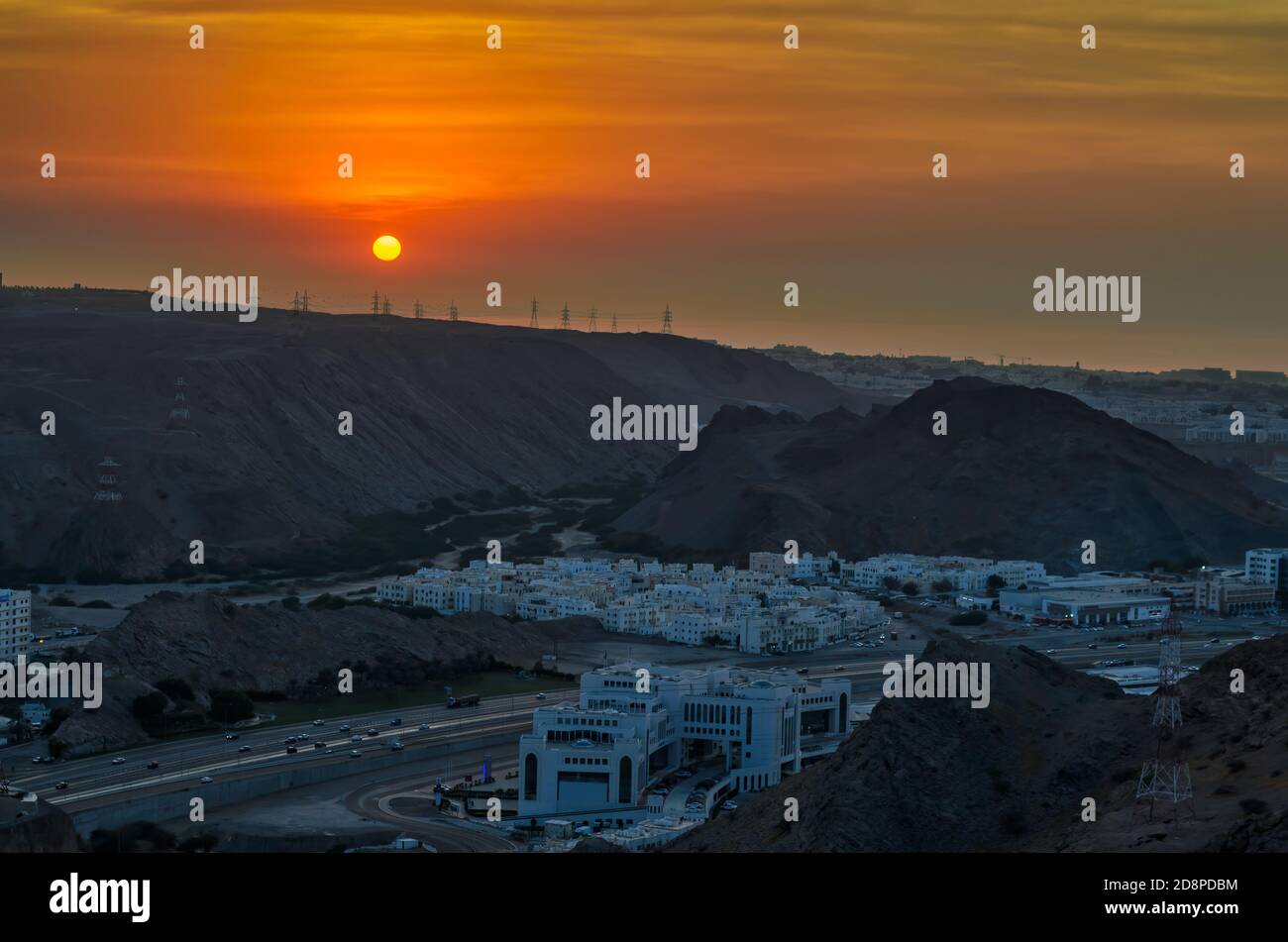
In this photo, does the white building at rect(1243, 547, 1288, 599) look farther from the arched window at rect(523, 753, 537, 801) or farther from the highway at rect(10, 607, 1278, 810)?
the arched window at rect(523, 753, 537, 801)

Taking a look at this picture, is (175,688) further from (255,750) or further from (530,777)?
(530,777)

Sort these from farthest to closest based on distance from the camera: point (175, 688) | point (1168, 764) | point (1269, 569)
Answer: point (1269, 569) → point (175, 688) → point (1168, 764)

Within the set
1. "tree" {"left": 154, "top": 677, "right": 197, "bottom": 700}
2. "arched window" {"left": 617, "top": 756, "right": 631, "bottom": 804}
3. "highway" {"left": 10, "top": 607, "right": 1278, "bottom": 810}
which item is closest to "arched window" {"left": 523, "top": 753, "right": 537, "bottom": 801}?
"arched window" {"left": 617, "top": 756, "right": 631, "bottom": 804}

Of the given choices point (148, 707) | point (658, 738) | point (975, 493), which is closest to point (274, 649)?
point (148, 707)

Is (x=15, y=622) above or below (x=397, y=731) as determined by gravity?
above

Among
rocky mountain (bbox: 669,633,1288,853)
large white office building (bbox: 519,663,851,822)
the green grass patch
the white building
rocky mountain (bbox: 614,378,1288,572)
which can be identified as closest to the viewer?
rocky mountain (bbox: 669,633,1288,853)

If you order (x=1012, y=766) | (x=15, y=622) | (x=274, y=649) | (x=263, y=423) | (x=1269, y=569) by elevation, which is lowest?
(x=274, y=649)
